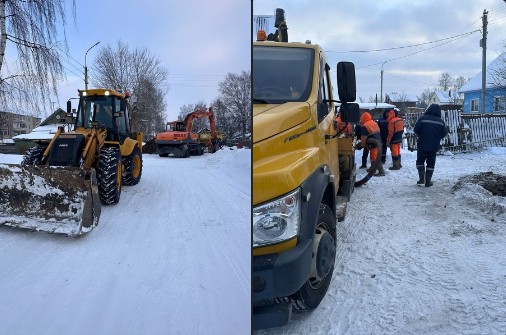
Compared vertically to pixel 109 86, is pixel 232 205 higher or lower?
lower

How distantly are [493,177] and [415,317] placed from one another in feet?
14.5

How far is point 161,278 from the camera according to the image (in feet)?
3.11

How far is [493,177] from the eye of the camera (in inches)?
211

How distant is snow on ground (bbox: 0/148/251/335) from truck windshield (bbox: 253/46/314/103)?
29 centimetres

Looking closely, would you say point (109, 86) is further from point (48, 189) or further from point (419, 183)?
point (419, 183)

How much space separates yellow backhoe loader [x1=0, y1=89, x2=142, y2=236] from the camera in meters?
1.28

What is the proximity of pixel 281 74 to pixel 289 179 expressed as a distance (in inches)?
18.9

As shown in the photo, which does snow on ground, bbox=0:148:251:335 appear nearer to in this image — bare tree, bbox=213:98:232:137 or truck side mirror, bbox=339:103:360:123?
bare tree, bbox=213:98:232:137

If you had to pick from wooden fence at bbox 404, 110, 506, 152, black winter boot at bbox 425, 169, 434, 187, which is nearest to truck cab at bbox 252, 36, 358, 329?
black winter boot at bbox 425, 169, 434, 187

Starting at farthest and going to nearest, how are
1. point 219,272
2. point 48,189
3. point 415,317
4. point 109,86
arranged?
point 48,189 → point 415,317 → point 109,86 → point 219,272

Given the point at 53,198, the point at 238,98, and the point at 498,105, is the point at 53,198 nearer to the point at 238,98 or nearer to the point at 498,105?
the point at 238,98

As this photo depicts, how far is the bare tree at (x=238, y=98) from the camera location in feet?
2.48

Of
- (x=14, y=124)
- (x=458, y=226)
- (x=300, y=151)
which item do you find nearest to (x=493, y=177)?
(x=458, y=226)

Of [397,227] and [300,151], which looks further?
[397,227]
